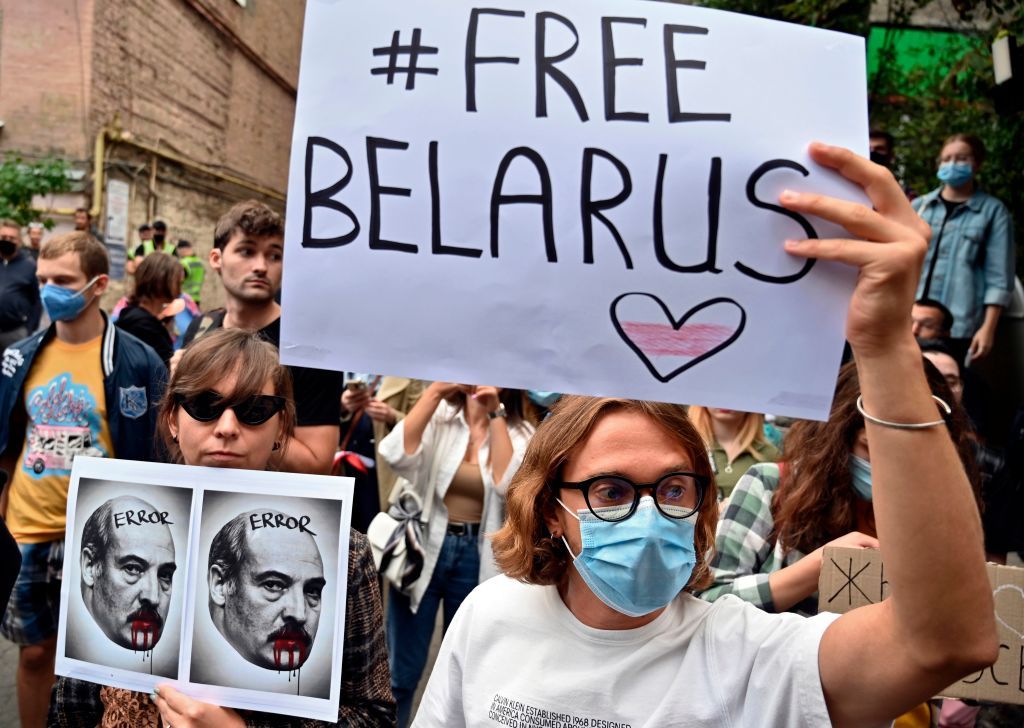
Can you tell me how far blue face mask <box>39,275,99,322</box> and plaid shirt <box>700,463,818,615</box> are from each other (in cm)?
286

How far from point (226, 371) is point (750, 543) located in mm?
1455

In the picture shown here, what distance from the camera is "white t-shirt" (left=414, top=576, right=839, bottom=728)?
1.54 m

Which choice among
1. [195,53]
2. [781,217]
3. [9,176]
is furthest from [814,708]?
[195,53]

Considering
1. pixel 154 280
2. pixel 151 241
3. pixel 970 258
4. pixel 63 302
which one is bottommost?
pixel 63 302

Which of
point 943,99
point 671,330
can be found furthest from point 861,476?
point 943,99

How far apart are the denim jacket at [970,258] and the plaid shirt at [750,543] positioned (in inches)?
182

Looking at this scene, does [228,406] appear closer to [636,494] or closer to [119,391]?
[636,494]

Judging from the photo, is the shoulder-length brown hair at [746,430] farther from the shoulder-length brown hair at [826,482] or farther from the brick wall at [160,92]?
the brick wall at [160,92]

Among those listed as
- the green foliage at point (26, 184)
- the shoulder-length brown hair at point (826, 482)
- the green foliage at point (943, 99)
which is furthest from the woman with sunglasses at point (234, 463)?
the green foliage at point (26, 184)

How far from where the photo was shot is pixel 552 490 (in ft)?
6.21

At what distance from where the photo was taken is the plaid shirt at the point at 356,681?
2.01 metres

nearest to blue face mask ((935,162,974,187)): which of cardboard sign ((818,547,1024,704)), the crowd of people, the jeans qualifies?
the crowd of people

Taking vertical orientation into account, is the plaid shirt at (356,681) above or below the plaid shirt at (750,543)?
below

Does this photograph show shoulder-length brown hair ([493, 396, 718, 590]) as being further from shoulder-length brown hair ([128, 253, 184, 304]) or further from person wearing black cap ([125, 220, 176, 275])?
person wearing black cap ([125, 220, 176, 275])
